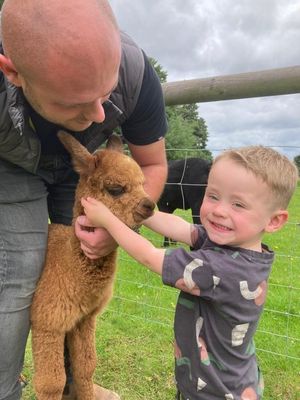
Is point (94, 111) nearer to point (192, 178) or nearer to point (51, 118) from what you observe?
point (51, 118)

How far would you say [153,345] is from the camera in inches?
138

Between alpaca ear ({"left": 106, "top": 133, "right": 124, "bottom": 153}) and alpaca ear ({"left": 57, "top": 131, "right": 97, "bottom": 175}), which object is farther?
alpaca ear ({"left": 106, "top": 133, "right": 124, "bottom": 153})

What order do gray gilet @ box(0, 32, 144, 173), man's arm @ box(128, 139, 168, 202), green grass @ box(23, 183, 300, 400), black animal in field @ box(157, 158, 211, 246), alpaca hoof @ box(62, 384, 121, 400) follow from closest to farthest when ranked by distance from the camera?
gray gilet @ box(0, 32, 144, 173) → man's arm @ box(128, 139, 168, 202) → alpaca hoof @ box(62, 384, 121, 400) → green grass @ box(23, 183, 300, 400) → black animal in field @ box(157, 158, 211, 246)

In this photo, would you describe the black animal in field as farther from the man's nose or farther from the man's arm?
the man's nose

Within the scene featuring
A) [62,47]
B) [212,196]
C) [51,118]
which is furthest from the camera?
[212,196]

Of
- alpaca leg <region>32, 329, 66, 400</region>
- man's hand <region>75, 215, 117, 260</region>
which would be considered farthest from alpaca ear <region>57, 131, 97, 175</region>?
alpaca leg <region>32, 329, 66, 400</region>

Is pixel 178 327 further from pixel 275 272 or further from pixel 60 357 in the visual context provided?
pixel 275 272

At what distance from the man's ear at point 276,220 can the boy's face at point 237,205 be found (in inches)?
0.8

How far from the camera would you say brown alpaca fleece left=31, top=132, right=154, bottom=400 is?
1928mm

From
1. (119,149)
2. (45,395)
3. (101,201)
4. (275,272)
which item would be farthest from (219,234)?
(275,272)

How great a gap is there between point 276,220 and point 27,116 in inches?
43.9

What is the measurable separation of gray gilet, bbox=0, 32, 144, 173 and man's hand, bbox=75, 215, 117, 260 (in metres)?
0.33

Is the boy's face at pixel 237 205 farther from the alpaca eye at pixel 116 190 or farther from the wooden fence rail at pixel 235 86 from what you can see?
the wooden fence rail at pixel 235 86

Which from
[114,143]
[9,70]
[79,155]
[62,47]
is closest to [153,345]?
[114,143]
